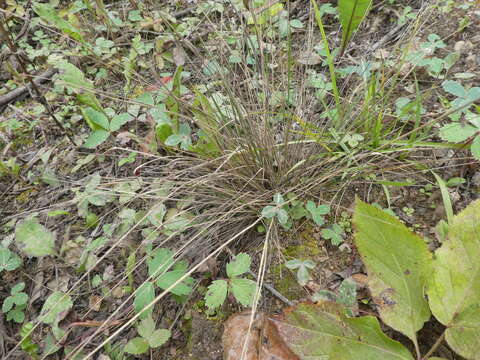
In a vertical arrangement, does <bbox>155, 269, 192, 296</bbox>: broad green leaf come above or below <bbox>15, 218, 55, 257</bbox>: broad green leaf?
below

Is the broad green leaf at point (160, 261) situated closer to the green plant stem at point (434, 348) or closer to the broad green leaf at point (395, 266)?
the broad green leaf at point (395, 266)

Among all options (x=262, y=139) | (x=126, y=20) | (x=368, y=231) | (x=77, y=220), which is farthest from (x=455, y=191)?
(x=126, y=20)

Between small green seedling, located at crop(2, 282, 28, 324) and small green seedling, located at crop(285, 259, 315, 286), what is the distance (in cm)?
85

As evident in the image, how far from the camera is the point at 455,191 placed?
102cm

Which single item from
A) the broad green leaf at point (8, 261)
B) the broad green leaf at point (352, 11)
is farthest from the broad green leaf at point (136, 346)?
the broad green leaf at point (352, 11)

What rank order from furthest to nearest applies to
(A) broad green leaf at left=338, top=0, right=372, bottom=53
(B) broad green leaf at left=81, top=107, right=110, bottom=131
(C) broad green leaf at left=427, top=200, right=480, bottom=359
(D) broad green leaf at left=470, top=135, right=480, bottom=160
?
(B) broad green leaf at left=81, top=107, right=110, bottom=131 < (A) broad green leaf at left=338, top=0, right=372, bottom=53 < (D) broad green leaf at left=470, top=135, right=480, bottom=160 < (C) broad green leaf at left=427, top=200, right=480, bottom=359

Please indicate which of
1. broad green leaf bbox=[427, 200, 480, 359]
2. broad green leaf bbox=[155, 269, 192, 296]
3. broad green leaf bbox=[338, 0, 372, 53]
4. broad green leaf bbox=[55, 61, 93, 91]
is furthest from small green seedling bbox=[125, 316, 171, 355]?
broad green leaf bbox=[338, 0, 372, 53]

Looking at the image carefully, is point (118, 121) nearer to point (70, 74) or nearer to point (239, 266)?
point (70, 74)

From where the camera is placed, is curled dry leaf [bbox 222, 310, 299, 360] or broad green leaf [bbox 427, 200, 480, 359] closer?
broad green leaf [bbox 427, 200, 480, 359]

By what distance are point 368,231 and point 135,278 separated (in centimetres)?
71

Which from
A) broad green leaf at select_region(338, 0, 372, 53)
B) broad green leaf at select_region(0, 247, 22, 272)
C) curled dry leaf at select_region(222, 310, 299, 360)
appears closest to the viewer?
curled dry leaf at select_region(222, 310, 299, 360)

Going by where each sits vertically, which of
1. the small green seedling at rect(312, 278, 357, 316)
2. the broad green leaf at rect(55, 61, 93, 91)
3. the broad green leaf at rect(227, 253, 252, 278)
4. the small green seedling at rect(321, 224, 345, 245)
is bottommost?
the small green seedling at rect(312, 278, 357, 316)

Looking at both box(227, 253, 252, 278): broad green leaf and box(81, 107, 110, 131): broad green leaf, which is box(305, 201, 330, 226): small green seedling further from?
box(81, 107, 110, 131): broad green leaf

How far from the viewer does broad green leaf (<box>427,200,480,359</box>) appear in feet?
2.31
